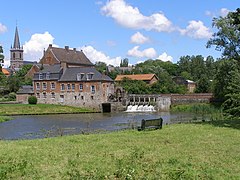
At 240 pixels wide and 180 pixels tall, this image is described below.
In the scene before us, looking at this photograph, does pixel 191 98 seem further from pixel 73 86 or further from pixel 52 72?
pixel 52 72

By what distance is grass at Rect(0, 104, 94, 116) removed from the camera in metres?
48.6

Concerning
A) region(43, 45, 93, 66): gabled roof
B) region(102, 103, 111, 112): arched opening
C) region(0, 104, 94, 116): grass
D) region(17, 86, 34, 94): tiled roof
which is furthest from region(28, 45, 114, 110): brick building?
region(43, 45, 93, 66): gabled roof

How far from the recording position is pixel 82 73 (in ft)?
190

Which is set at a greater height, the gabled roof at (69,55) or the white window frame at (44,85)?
the gabled roof at (69,55)

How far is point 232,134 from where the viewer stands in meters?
16.1

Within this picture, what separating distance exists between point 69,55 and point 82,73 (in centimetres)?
2028

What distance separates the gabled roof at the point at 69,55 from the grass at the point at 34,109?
67.9 feet

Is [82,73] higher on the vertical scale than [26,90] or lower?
higher

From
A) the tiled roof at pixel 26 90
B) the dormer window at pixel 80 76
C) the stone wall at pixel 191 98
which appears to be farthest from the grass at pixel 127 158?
the tiled roof at pixel 26 90

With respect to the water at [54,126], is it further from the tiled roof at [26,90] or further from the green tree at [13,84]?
the green tree at [13,84]

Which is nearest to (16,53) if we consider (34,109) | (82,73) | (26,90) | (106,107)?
(26,90)

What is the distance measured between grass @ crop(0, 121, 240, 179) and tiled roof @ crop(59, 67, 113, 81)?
41.7 m

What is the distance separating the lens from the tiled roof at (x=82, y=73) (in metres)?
57.0

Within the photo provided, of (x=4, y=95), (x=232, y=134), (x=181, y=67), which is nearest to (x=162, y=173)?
(x=232, y=134)
